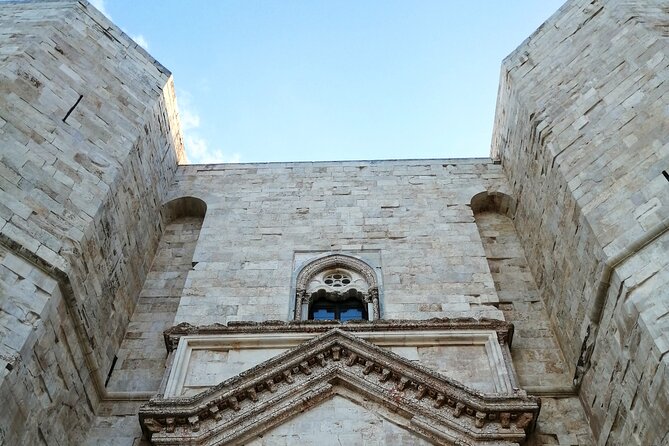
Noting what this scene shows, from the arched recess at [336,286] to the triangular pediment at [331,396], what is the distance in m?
1.21

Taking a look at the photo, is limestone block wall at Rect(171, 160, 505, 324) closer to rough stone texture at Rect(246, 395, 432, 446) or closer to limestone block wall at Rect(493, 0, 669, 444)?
limestone block wall at Rect(493, 0, 669, 444)

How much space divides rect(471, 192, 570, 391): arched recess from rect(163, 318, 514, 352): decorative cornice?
16.3 inches

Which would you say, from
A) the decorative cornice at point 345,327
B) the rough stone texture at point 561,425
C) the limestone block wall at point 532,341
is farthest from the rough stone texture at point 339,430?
the limestone block wall at point 532,341

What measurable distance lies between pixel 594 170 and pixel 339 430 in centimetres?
382

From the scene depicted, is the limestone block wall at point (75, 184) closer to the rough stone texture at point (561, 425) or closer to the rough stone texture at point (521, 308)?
the rough stone texture at point (561, 425)

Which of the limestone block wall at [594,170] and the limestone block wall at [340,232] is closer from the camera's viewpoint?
the limestone block wall at [594,170]

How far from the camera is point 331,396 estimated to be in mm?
6715

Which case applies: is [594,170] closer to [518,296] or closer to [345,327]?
[518,296]

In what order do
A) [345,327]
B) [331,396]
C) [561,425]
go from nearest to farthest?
[331,396] → [561,425] → [345,327]

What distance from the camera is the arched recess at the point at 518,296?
7590 millimetres

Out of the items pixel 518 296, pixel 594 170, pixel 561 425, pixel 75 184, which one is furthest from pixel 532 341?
pixel 75 184

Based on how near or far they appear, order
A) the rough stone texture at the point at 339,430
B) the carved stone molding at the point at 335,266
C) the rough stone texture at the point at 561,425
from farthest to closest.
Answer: the carved stone molding at the point at 335,266
the rough stone texture at the point at 561,425
the rough stone texture at the point at 339,430

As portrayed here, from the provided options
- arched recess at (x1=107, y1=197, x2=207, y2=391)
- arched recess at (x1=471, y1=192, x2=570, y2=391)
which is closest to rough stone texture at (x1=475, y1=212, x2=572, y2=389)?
arched recess at (x1=471, y1=192, x2=570, y2=391)

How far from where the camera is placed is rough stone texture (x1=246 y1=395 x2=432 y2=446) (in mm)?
6246
